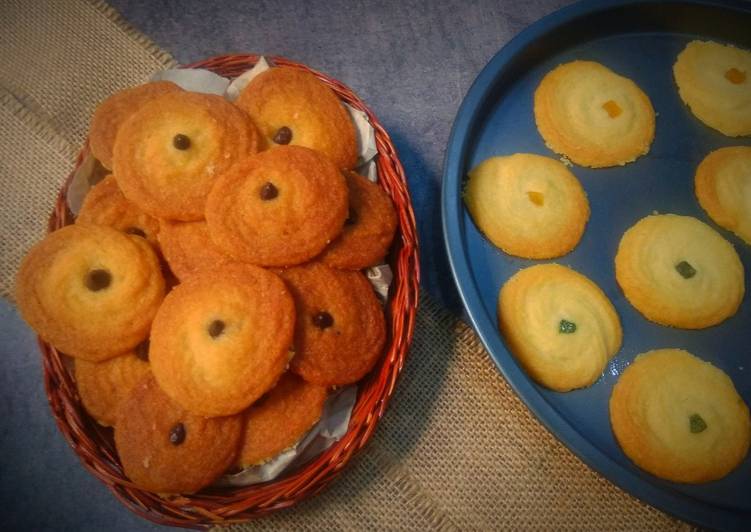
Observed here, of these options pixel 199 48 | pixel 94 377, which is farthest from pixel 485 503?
pixel 199 48

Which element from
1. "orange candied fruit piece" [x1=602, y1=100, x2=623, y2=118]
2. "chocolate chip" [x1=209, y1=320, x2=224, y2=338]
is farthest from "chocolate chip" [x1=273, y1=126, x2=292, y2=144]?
"orange candied fruit piece" [x1=602, y1=100, x2=623, y2=118]

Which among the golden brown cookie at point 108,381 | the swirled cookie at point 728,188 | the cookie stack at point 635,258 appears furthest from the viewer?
the swirled cookie at point 728,188

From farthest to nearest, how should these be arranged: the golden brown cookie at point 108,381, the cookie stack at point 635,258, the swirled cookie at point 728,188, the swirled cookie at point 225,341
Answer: the swirled cookie at point 728,188, the cookie stack at point 635,258, the golden brown cookie at point 108,381, the swirled cookie at point 225,341

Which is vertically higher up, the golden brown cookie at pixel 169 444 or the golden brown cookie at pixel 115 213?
the golden brown cookie at pixel 115 213

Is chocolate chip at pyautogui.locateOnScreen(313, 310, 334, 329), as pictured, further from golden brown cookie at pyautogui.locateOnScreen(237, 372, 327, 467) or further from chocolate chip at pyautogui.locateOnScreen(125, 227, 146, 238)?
chocolate chip at pyautogui.locateOnScreen(125, 227, 146, 238)

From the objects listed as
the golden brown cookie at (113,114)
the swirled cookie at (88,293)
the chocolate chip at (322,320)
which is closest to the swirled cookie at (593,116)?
the chocolate chip at (322,320)

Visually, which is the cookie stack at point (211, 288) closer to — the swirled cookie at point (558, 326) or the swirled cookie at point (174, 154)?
the swirled cookie at point (174, 154)

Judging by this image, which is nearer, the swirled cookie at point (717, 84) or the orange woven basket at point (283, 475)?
the orange woven basket at point (283, 475)

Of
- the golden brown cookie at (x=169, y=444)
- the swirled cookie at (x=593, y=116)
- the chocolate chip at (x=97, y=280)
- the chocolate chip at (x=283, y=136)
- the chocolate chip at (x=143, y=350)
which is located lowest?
the golden brown cookie at (x=169, y=444)
